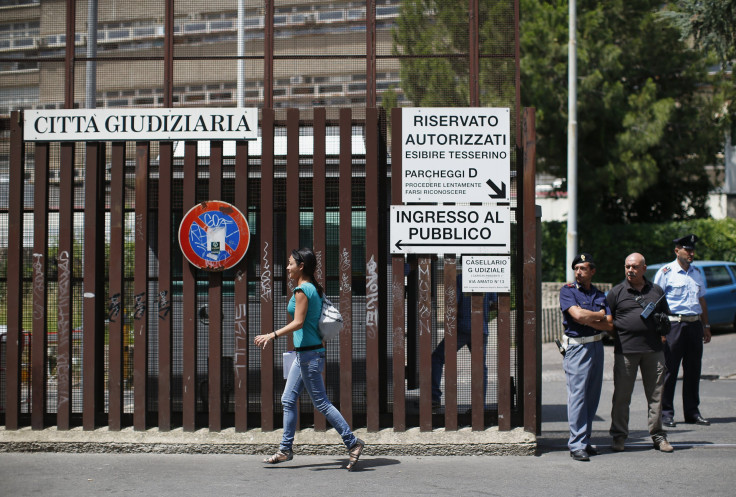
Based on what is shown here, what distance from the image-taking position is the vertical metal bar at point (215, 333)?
700 centimetres

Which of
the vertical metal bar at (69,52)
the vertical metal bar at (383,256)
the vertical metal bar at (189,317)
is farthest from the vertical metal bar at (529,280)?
the vertical metal bar at (69,52)

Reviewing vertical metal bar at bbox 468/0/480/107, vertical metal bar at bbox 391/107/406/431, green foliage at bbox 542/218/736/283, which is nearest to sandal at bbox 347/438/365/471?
vertical metal bar at bbox 391/107/406/431

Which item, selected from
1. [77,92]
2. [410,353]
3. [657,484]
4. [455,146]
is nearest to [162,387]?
[410,353]

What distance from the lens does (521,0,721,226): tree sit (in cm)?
2142

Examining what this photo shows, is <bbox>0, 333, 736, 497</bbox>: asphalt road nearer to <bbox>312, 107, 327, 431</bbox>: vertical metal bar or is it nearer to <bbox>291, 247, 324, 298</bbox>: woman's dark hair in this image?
<bbox>312, 107, 327, 431</bbox>: vertical metal bar

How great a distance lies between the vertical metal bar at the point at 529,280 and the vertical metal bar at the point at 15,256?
4415 millimetres

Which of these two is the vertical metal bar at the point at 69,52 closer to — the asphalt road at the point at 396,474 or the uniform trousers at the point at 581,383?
the asphalt road at the point at 396,474

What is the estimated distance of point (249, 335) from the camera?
7.08 meters

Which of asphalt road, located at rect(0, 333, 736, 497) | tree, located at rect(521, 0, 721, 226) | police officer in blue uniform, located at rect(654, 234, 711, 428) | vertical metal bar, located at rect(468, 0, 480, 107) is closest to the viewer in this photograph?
asphalt road, located at rect(0, 333, 736, 497)

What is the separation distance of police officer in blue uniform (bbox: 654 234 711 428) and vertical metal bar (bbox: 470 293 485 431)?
246 cm

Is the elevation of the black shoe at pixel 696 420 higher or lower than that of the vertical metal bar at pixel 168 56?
lower

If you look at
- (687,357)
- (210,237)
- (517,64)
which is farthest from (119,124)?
(687,357)

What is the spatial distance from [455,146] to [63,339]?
150 inches

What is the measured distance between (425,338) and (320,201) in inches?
58.5
